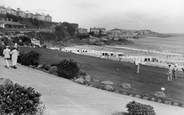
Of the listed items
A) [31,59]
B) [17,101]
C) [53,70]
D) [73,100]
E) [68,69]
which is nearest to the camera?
[17,101]

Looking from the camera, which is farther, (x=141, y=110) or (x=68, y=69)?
(x=68, y=69)

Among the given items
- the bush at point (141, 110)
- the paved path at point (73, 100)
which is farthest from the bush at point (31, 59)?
the bush at point (141, 110)

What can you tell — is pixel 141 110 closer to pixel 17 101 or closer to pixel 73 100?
pixel 73 100

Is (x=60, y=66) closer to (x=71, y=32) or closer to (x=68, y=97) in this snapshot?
(x=68, y=97)

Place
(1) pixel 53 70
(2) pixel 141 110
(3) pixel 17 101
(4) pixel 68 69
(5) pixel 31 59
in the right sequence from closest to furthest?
(3) pixel 17 101, (2) pixel 141 110, (4) pixel 68 69, (1) pixel 53 70, (5) pixel 31 59

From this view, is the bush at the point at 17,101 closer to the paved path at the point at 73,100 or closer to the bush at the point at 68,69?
the paved path at the point at 73,100

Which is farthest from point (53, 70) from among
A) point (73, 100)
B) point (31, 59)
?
point (73, 100)
